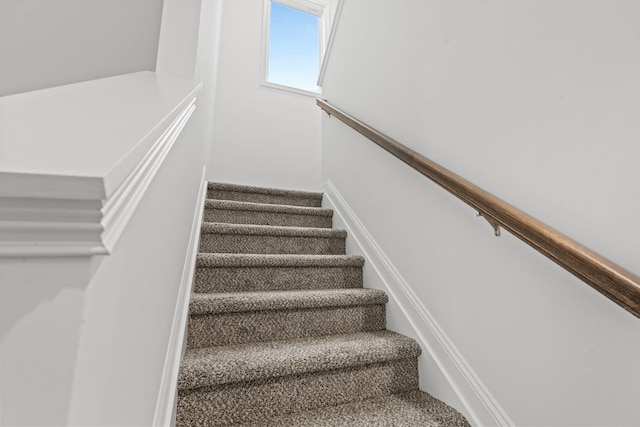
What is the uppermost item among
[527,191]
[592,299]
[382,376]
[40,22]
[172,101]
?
[40,22]

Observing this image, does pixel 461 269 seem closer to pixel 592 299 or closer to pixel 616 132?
pixel 592 299

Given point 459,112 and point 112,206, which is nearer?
point 112,206

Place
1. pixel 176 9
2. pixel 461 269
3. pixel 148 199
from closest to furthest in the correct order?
pixel 148 199
pixel 176 9
pixel 461 269

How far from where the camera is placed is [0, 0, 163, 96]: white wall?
1.00m

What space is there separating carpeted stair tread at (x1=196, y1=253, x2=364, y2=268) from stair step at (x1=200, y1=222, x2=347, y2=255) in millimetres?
204

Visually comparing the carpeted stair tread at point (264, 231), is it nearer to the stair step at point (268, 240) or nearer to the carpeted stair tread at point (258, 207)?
the stair step at point (268, 240)

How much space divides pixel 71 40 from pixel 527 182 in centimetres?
148

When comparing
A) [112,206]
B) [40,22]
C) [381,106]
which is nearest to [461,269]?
[381,106]

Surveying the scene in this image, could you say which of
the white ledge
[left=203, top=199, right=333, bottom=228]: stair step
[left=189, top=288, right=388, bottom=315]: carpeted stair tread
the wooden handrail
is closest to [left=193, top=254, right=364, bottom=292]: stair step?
[left=189, top=288, right=388, bottom=315]: carpeted stair tread

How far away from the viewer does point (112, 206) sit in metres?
0.37

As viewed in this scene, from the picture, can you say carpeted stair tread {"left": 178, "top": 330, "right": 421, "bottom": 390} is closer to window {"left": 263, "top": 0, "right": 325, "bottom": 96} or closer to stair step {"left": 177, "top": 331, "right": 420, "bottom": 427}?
stair step {"left": 177, "top": 331, "right": 420, "bottom": 427}

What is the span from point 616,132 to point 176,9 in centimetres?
125

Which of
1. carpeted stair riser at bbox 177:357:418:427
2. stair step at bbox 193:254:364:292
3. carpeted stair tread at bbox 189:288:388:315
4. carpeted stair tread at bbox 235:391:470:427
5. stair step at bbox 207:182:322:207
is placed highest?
stair step at bbox 207:182:322:207

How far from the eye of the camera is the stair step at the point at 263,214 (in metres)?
1.97
